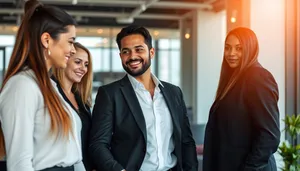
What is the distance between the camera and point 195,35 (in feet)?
33.5

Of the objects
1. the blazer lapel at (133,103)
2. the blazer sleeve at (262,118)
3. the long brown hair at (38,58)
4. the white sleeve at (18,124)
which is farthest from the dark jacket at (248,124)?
the white sleeve at (18,124)

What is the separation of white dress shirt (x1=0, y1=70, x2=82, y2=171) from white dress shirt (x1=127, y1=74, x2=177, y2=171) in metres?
0.75

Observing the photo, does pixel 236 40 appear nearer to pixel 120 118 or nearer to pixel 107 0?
pixel 120 118

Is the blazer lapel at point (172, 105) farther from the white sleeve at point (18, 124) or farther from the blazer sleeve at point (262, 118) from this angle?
the white sleeve at point (18, 124)

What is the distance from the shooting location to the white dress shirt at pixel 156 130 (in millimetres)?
2336

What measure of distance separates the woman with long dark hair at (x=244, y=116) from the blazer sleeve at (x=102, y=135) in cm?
65

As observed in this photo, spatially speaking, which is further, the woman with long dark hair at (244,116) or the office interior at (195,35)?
the office interior at (195,35)

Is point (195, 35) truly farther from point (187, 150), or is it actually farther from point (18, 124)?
point (18, 124)

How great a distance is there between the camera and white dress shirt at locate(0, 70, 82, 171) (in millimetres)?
1556

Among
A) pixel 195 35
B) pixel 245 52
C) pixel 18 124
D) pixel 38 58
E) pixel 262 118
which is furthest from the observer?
pixel 195 35

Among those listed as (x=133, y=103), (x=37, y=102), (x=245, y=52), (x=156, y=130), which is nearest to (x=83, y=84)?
(x=133, y=103)

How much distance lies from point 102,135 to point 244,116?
0.82 metres

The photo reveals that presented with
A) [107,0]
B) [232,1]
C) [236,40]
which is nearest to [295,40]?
[232,1]

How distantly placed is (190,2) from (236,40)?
749 centimetres
